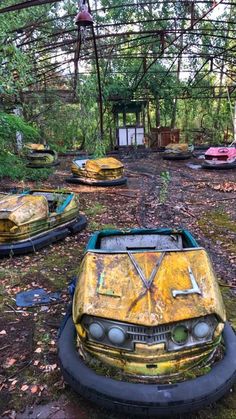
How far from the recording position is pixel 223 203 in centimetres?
509

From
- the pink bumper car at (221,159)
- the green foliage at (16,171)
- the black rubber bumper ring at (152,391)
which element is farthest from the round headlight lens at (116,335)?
the pink bumper car at (221,159)

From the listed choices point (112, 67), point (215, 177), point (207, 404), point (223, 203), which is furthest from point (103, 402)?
point (112, 67)

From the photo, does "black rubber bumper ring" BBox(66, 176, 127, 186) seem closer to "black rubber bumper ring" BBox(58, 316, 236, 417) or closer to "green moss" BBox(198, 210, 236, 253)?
"green moss" BBox(198, 210, 236, 253)

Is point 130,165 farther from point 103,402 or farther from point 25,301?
point 103,402

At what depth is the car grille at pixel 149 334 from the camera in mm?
1471

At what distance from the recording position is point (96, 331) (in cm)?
152

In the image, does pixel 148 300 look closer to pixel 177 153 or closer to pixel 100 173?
pixel 100 173

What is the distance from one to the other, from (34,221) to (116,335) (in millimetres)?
2017

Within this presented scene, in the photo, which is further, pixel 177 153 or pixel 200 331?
pixel 177 153

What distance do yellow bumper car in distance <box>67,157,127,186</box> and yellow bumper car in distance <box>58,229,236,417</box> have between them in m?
4.63

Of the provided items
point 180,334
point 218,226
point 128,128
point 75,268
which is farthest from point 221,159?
point 180,334

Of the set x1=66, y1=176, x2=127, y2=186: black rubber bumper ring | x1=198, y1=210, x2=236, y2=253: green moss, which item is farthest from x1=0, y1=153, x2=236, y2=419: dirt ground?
x1=66, y1=176, x2=127, y2=186: black rubber bumper ring

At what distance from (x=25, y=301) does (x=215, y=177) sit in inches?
214

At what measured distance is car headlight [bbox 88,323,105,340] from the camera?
1.52 m
